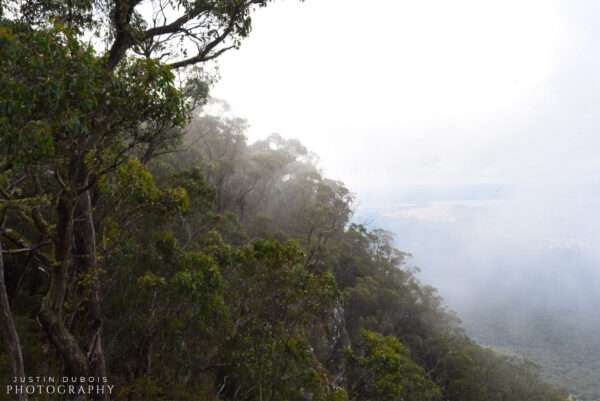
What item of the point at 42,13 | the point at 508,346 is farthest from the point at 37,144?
the point at 508,346

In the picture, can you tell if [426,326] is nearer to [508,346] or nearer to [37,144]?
[37,144]

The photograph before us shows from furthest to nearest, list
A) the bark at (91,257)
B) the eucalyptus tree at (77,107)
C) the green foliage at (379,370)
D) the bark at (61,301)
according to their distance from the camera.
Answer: the green foliage at (379,370) → the bark at (91,257) → the bark at (61,301) → the eucalyptus tree at (77,107)

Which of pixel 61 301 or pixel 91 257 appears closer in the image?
pixel 61 301

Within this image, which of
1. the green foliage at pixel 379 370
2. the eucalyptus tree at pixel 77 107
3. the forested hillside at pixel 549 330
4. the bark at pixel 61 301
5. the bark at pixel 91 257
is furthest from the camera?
the forested hillside at pixel 549 330

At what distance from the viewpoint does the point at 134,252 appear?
9.29m

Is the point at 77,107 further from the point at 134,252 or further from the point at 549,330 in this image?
the point at 549,330

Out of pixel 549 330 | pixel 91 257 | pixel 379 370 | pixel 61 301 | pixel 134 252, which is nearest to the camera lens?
pixel 61 301

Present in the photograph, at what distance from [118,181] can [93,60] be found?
4467mm

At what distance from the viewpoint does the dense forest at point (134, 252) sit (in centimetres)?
429

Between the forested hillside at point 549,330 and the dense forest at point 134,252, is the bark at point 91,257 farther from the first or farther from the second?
the forested hillside at point 549,330

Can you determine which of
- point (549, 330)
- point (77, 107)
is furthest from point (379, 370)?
point (549, 330)

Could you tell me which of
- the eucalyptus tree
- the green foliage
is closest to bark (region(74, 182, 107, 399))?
the eucalyptus tree

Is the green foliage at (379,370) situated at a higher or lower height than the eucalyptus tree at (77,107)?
lower

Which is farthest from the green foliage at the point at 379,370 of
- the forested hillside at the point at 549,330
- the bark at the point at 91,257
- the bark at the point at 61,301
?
the forested hillside at the point at 549,330
